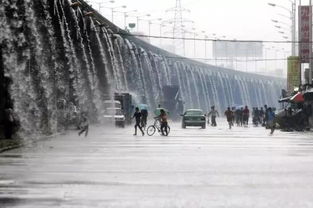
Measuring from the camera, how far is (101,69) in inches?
3081

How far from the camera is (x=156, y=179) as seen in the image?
1617 cm

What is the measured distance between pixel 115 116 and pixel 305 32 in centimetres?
1764

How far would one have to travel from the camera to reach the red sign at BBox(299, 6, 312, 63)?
67812 millimetres

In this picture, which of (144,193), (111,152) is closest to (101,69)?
(111,152)

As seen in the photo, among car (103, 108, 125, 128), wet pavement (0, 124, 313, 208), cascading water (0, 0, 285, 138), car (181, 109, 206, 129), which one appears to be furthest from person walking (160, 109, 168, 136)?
car (103, 108, 125, 128)

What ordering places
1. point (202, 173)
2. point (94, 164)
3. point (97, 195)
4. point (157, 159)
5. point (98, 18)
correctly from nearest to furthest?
point (97, 195)
point (202, 173)
point (94, 164)
point (157, 159)
point (98, 18)

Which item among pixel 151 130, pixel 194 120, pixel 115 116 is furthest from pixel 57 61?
pixel 194 120

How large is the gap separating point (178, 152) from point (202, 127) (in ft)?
114

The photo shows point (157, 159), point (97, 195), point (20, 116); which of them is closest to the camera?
point (97, 195)

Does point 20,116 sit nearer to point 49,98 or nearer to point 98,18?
point 49,98

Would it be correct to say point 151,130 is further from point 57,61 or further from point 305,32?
point 305,32

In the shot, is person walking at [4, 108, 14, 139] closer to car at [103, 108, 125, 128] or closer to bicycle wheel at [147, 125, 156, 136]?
bicycle wheel at [147, 125, 156, 136]

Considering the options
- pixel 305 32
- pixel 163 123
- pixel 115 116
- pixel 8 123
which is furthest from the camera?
pixel 305 32

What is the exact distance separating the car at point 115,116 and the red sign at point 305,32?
52.9ft
